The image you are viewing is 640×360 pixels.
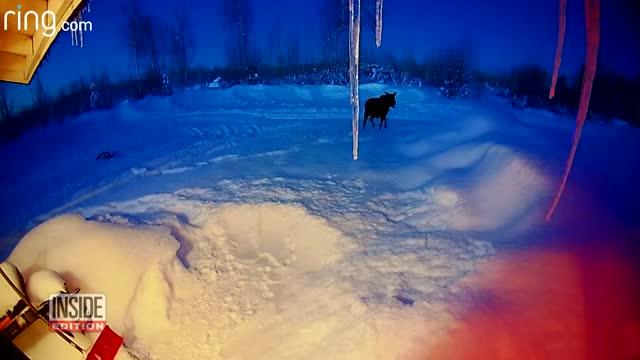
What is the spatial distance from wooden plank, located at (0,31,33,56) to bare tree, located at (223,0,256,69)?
12975mm

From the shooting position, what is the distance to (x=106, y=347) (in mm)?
3748

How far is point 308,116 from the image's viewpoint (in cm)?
1320

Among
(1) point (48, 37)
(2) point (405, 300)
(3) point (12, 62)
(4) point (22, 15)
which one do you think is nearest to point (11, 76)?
(3) point (12, 62)

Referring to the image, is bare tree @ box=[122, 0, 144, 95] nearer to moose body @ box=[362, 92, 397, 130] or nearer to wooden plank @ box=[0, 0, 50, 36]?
moose body @ box=[362, 92, 397, 130]

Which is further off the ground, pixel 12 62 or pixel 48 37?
pixel 48 37

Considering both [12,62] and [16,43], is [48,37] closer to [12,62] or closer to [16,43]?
[16,43]

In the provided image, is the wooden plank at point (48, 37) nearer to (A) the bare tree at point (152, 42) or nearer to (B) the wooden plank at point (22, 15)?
(B) the wooden plank at point (22, 15)

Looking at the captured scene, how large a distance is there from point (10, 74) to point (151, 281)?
10.2 ft

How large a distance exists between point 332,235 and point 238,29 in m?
14.7

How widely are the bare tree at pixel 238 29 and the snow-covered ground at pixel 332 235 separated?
861 cm

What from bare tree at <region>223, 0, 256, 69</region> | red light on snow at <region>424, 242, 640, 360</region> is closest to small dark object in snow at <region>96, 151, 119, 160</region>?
bare tree at <region>223, 0, 256, 69</region>

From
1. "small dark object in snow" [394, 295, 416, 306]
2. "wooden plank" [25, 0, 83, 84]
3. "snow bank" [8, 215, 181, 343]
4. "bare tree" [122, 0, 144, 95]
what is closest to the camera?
"small dark object in snow" [394, 295, 416, 306]

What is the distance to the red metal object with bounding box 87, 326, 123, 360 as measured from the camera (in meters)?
3.70

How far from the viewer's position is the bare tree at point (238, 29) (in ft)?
55.4
